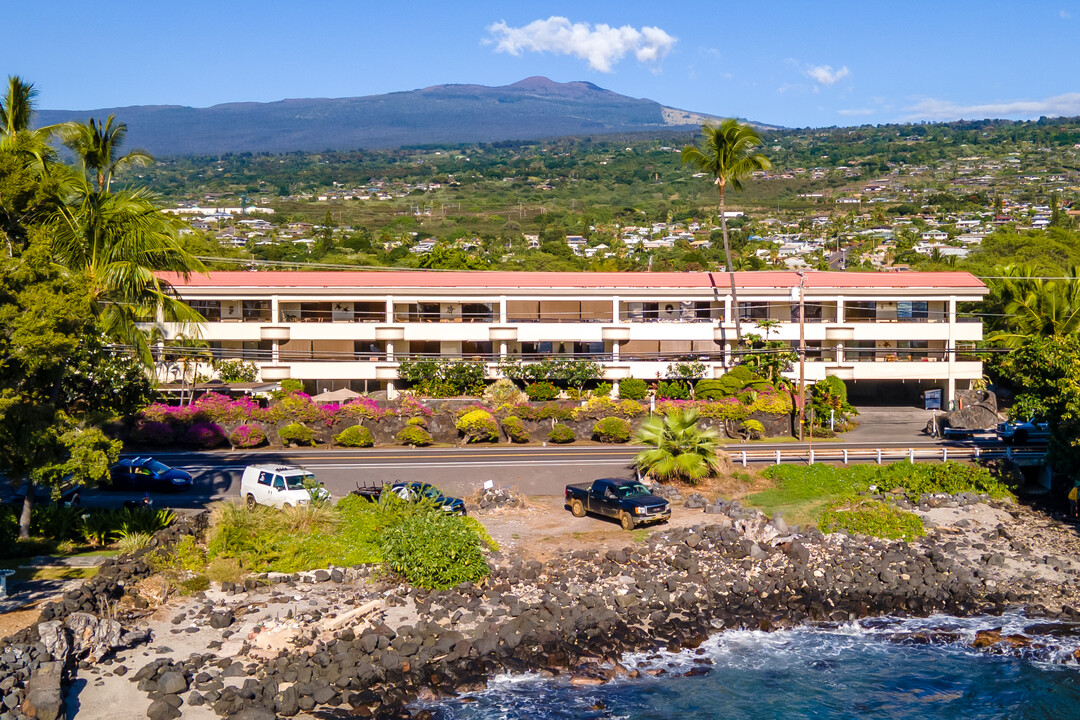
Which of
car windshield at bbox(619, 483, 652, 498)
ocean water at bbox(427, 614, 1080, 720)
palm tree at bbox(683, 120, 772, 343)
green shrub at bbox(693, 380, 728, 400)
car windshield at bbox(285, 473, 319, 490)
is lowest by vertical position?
ocean water at bbox(427, 614, 1080, 720)

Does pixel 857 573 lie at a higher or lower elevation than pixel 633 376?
lower

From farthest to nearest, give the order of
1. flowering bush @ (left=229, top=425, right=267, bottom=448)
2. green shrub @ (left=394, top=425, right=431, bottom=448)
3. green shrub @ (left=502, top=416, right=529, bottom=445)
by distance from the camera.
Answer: green shrub @ (left=502, top=416, right=529, bottom=445), green shrub @ (left=394, top=425, right=431, bottom=448), flowering bush @ (left=229, top=425, right=267, bottom=448)

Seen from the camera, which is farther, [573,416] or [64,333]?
[573,416]

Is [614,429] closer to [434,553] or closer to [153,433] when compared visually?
[434,553]

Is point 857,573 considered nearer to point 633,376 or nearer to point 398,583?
point 398,583

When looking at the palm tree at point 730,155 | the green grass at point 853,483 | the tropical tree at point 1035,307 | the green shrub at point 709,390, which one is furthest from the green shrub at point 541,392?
the tropical tree at point 1035,307

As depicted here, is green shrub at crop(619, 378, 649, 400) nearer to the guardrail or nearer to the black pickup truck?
the guardrail

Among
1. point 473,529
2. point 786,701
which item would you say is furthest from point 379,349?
point 786,701

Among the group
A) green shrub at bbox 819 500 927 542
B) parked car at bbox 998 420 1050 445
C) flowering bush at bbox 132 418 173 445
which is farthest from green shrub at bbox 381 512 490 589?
parked car at bbox 998 420 1050 445
